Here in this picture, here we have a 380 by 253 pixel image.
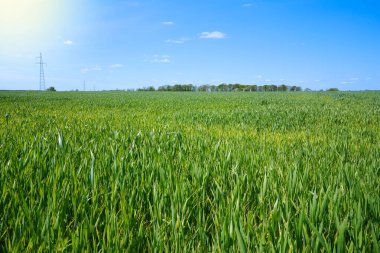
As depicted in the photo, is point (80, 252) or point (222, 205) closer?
point (80, 252)

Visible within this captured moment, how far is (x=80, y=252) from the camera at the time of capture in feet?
3.84

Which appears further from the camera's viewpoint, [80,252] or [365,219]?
[365,219]

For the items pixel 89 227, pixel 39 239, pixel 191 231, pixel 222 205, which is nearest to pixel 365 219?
pixel 222 205

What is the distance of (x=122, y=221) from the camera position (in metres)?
1.41

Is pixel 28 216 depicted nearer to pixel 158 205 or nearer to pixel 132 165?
pixel 158 205

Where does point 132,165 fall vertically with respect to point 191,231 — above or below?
above

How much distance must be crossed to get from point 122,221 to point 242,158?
65.1 inches

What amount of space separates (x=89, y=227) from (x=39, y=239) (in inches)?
10.2

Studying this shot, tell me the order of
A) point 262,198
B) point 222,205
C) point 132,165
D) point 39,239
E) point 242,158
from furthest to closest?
point 242,158
point 132,165
point 262,198
point 222,205
point 39,239

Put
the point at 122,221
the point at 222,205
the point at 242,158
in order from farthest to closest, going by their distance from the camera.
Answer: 1. the point at 242,158
2. the point at 222,205
3. the point at 122,221

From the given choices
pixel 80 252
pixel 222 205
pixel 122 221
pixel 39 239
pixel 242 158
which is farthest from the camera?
pixel 242 158

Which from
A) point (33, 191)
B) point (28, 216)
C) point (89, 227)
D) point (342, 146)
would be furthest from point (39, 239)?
point (342, 146)

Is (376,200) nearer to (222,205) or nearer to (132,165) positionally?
(222,205)

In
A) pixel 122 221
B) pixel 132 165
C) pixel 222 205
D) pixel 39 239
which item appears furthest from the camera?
pixel 132 165
